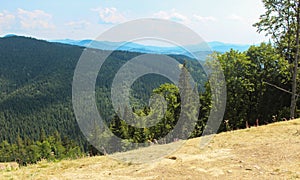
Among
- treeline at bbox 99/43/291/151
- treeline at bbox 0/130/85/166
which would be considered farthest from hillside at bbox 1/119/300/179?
treeline at bbox 0/130/85/166

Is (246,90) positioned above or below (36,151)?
above

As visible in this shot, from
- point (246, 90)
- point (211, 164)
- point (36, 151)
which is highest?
point (211, 164)

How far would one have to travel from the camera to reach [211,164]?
9.55 metres

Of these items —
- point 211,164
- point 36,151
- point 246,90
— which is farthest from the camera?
point 36,151

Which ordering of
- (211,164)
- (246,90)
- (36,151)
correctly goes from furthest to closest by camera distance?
(36,151)
(246,90)
(211,164)

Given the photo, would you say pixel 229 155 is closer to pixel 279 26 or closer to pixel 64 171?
pixel 64 171

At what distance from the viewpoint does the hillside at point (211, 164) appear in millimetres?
8617

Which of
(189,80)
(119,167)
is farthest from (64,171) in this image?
(189,80)

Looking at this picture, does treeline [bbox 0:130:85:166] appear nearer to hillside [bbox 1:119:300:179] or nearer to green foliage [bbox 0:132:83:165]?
green foliage [bbox 0:132:83:165]

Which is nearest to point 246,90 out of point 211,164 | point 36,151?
point 211,164

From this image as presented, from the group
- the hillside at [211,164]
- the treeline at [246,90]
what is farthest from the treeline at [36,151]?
the hillside at [211,164]

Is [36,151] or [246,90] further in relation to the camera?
[36,151]

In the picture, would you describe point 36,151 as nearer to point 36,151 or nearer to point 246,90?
point 36,151

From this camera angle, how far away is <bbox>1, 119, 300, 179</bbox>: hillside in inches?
339
